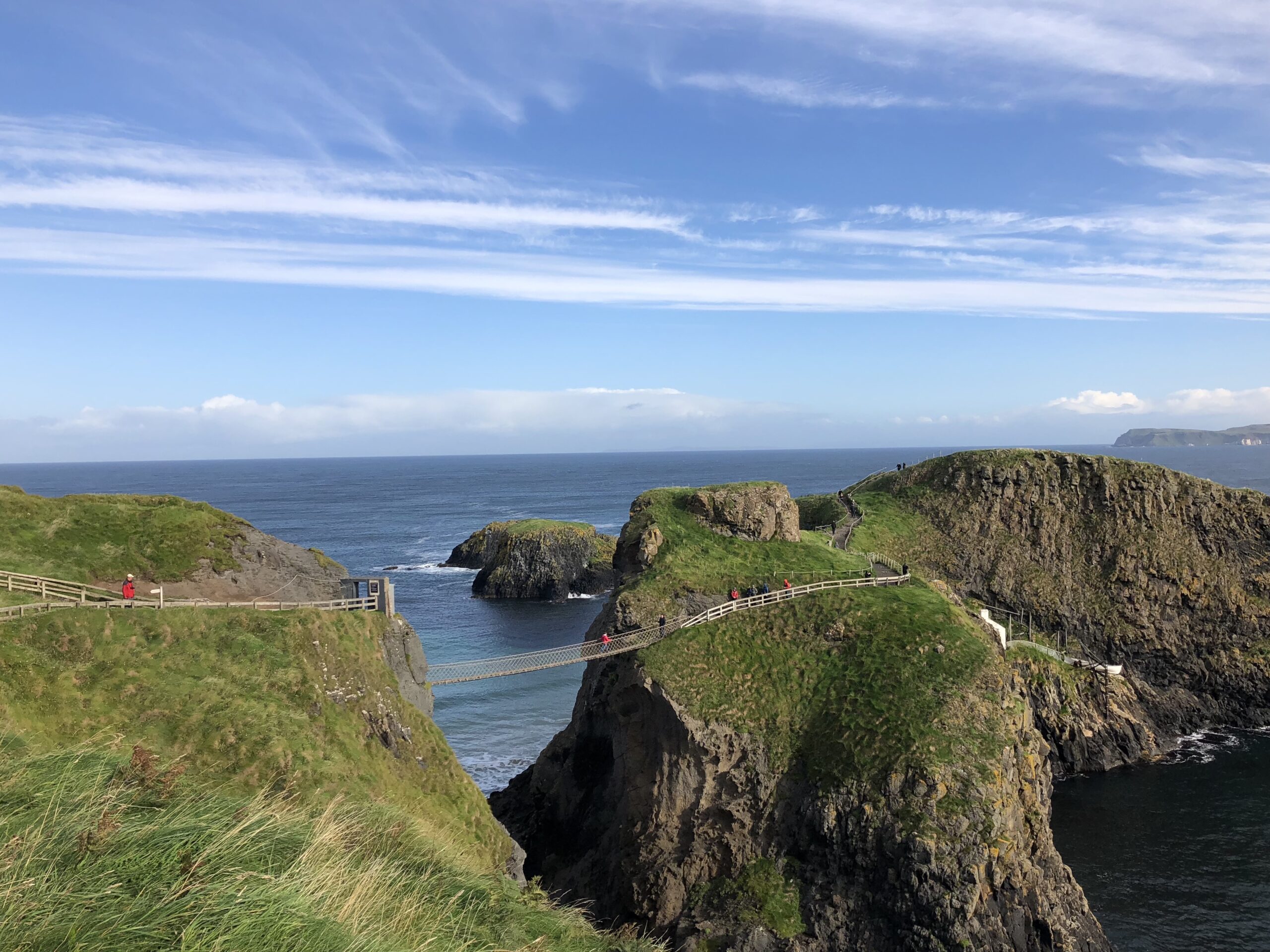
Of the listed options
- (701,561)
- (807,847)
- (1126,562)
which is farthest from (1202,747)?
(807,847)

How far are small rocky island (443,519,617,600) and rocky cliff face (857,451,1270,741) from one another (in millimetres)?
44770

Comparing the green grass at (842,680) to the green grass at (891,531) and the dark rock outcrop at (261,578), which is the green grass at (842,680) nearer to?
the dark rock outcrop at (261,578)

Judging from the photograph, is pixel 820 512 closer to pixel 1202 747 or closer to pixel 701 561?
pixel 701 561

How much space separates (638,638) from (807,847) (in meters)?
11.8

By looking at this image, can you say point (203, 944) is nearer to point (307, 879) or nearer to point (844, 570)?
point (307, 879)

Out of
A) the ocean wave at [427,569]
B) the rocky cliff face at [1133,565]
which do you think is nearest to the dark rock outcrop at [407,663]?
the rocky cliff face at [1133,565]

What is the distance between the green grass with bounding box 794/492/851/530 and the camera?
7094 cm

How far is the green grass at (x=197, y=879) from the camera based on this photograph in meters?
8.55

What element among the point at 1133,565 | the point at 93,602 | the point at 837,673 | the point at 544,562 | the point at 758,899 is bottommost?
the point at 758,899

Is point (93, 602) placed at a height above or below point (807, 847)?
above

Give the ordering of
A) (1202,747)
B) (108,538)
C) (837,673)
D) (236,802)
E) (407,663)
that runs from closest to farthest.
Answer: (236,802), (407,663), (108,538), (837,673), (1202,747)

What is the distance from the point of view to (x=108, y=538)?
3356 centimetres

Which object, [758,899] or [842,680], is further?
[842,680]

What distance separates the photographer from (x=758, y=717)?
114 ft
